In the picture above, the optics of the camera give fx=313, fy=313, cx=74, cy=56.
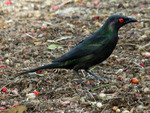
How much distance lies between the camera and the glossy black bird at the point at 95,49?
4168 mm

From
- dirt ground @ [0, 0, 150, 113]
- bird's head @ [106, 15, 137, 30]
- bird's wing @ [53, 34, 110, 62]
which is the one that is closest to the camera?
dirt ground @ [0, 0, 150, 113]

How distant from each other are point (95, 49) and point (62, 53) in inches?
52.2

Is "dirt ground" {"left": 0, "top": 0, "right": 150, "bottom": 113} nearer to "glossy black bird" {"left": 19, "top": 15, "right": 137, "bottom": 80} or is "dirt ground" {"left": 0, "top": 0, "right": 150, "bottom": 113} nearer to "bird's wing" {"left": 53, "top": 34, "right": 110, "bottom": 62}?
"glossy black bird" {"left": 19, "top": 15, "right": 137, "bottom": 80}

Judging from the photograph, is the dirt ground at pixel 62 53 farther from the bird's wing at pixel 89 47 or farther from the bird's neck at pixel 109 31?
the bird's neck at pixel 109 31

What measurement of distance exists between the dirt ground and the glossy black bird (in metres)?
0.28

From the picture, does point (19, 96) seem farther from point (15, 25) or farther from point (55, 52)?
point (15, 25)

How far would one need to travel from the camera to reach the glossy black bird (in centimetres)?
417

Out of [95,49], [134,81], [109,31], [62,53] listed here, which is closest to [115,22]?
[109,31]

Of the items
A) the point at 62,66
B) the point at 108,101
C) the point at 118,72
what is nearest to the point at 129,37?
the point at 118,72

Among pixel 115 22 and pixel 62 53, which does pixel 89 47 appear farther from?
pixel 62 53

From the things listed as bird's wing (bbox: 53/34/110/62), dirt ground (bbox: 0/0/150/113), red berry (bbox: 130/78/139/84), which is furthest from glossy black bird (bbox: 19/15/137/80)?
red berry (bbox: 130/78/139/84)

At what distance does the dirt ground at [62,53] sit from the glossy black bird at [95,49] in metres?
0.28

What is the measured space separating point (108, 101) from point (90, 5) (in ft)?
13.6

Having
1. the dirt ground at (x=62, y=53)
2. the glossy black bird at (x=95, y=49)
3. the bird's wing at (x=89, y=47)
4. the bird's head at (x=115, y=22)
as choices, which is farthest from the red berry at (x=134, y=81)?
the bird's head at (x=115, y=22)
